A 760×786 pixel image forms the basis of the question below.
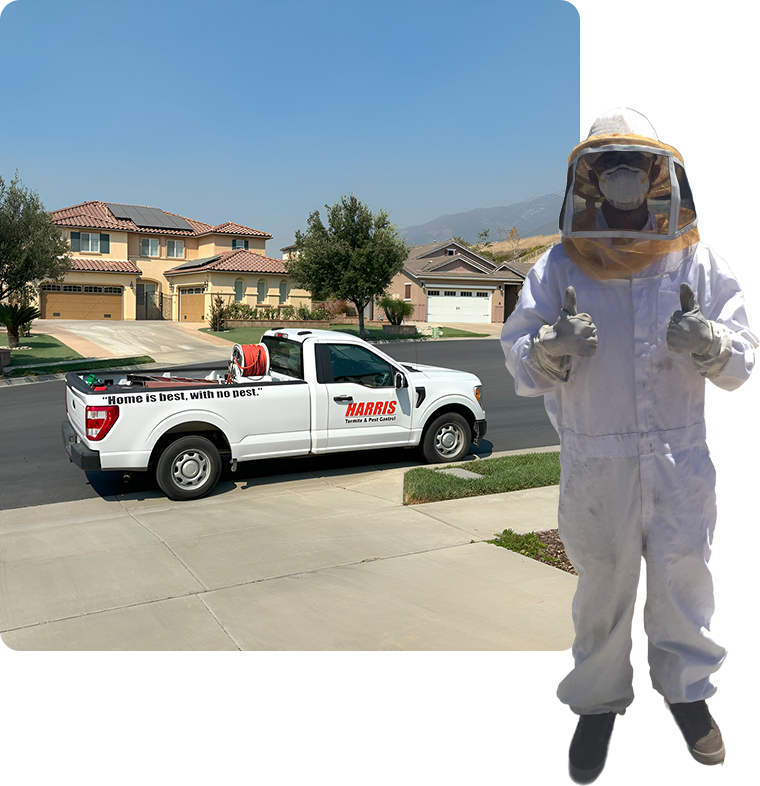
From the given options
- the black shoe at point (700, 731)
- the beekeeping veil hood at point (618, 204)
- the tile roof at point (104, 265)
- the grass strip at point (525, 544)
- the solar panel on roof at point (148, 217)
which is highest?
the solar panel on roof at point (148, 217)

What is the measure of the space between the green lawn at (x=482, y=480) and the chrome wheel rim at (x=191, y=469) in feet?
7.28

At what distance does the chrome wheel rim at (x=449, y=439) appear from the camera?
31.5ft

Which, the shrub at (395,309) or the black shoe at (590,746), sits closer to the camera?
the black shoe at (590,746)

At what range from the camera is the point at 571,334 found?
2.64m

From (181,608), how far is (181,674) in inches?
37.8

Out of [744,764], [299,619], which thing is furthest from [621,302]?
[299,619]

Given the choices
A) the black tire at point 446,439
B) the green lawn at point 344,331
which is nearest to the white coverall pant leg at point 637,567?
the black tire at point 446,439

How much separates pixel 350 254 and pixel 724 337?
31.5m

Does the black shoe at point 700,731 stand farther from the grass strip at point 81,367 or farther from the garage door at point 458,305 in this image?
the garage door at point 458,305

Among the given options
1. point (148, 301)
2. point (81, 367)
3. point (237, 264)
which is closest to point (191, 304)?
point (237, 264)

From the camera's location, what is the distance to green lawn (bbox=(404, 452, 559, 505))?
293 inches

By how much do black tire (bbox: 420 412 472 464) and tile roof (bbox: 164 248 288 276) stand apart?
35.6 metres

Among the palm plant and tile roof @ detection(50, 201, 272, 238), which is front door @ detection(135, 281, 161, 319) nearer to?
tile roof @ detection(50, 201, 272, 238)

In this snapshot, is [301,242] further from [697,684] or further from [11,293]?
[697,684]
